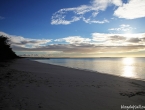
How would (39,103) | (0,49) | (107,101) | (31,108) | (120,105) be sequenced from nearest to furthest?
(31,108) → (39,103) → (120,105) → (107,101) → (0,49)

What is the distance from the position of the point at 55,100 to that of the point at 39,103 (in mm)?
921

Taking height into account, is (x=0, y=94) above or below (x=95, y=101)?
above

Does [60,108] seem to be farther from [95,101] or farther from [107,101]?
[107,101]

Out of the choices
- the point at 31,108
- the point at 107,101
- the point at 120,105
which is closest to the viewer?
the point at 31,108

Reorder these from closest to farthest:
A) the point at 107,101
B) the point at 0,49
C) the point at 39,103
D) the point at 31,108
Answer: the point at 31,108 → the point at 39,103 → the point at 107,101 → the point at 0,49

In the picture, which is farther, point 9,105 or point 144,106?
point 144,106

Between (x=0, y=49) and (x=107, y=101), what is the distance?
3947cm

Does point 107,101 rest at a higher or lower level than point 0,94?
lower

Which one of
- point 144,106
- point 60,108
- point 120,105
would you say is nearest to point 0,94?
point 60,108

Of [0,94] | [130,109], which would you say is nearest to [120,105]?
[130,109]

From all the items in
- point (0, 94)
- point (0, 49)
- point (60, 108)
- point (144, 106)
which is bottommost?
point (144, 106)

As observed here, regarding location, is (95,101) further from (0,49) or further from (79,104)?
(0,49)

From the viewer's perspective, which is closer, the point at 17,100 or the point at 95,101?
the point at 17,100

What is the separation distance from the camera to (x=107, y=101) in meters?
6.50
